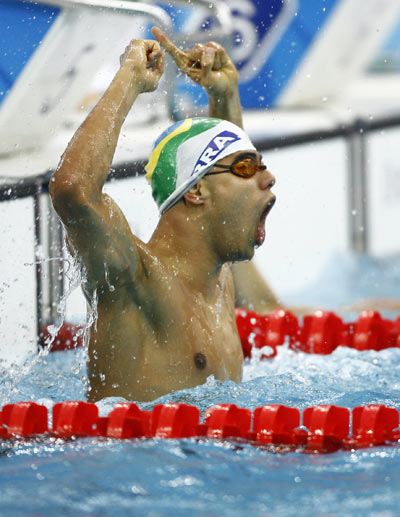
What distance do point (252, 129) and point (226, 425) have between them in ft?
15.5

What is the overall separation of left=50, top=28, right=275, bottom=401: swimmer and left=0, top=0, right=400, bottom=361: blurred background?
260 mm

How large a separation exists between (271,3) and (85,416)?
5570 millimetres

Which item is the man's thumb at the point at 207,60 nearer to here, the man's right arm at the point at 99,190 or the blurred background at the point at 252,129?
the man's right arm at the point at 99,190

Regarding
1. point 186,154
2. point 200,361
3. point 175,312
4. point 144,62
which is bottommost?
point 200,361

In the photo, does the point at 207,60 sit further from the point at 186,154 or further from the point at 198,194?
the point at 198,194

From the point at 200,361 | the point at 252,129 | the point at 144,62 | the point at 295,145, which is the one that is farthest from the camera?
the point at 252,129

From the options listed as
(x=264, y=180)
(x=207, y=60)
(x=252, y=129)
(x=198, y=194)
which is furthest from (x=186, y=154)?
(x=252, y=129)

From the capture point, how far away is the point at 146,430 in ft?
8.61

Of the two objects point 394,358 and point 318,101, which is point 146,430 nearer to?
point 394,358

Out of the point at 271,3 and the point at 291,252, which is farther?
the point at 271,3

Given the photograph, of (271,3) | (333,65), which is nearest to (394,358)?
(271,3)

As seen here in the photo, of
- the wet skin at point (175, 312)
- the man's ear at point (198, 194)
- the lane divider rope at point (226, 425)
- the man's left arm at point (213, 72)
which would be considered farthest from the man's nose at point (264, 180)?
the lane divider rope at point (226, 425)

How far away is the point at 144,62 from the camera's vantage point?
2740 mm

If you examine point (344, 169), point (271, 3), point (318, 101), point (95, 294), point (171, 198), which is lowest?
point (95, 294)
